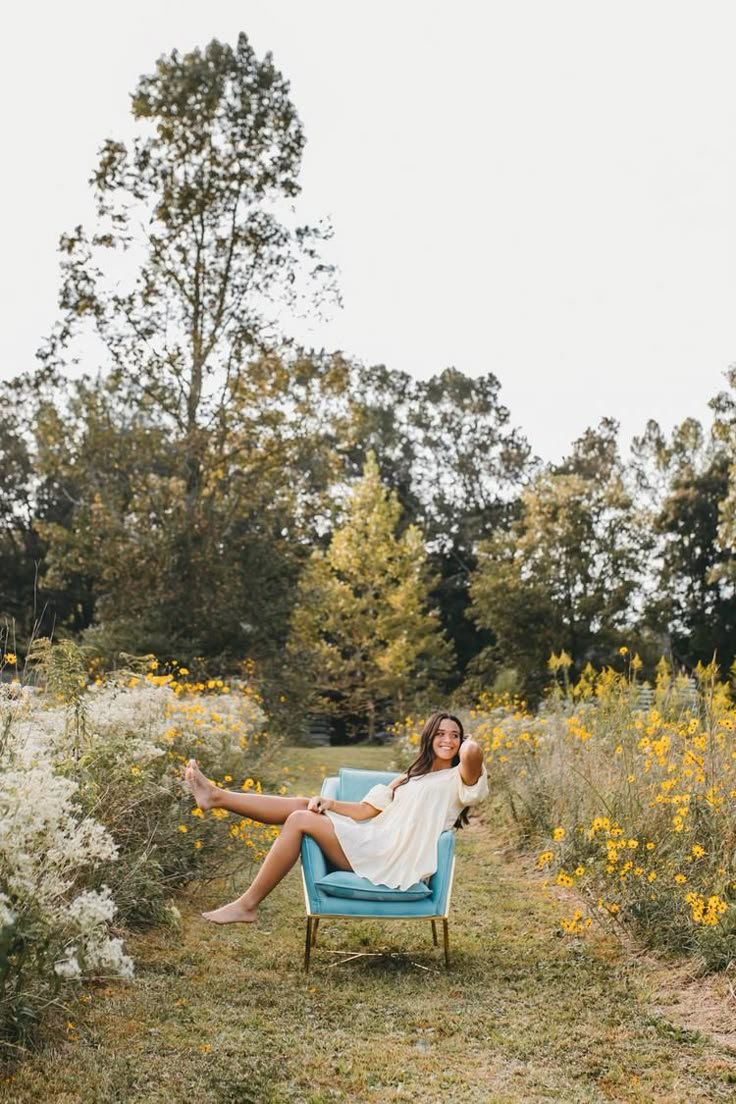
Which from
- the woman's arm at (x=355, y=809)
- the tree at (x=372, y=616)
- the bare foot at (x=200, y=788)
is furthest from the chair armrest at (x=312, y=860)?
the tree at (x=372, y=616)

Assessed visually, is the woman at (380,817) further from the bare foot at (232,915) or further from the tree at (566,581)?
the tree at (566,581)

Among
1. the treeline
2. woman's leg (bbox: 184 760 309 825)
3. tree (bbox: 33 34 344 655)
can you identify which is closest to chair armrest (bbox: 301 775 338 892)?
woman's leg (bbox: 184 760 309 825)

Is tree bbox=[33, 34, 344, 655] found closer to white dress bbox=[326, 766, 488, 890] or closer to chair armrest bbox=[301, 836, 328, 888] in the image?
white dress bbox=[326, 766, 488, 890]

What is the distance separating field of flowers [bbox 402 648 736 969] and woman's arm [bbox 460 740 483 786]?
49 centimetres

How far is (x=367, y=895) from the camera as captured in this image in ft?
14.8

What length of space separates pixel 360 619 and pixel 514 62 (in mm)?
14401

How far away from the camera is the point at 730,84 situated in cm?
879

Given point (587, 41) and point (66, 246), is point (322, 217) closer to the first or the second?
point (66, 246)

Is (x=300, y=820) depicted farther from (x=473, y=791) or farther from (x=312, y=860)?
(x=473, y=791)

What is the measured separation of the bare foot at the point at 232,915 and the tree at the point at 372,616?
52.2 ft

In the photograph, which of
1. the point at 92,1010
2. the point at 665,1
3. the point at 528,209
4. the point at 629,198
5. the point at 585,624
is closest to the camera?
the point at 92,1010

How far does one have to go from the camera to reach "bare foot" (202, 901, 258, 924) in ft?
15.6

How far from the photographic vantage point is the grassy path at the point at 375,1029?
313 centimetres

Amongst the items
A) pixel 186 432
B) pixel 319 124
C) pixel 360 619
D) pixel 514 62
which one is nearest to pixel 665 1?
pixel 514 62
